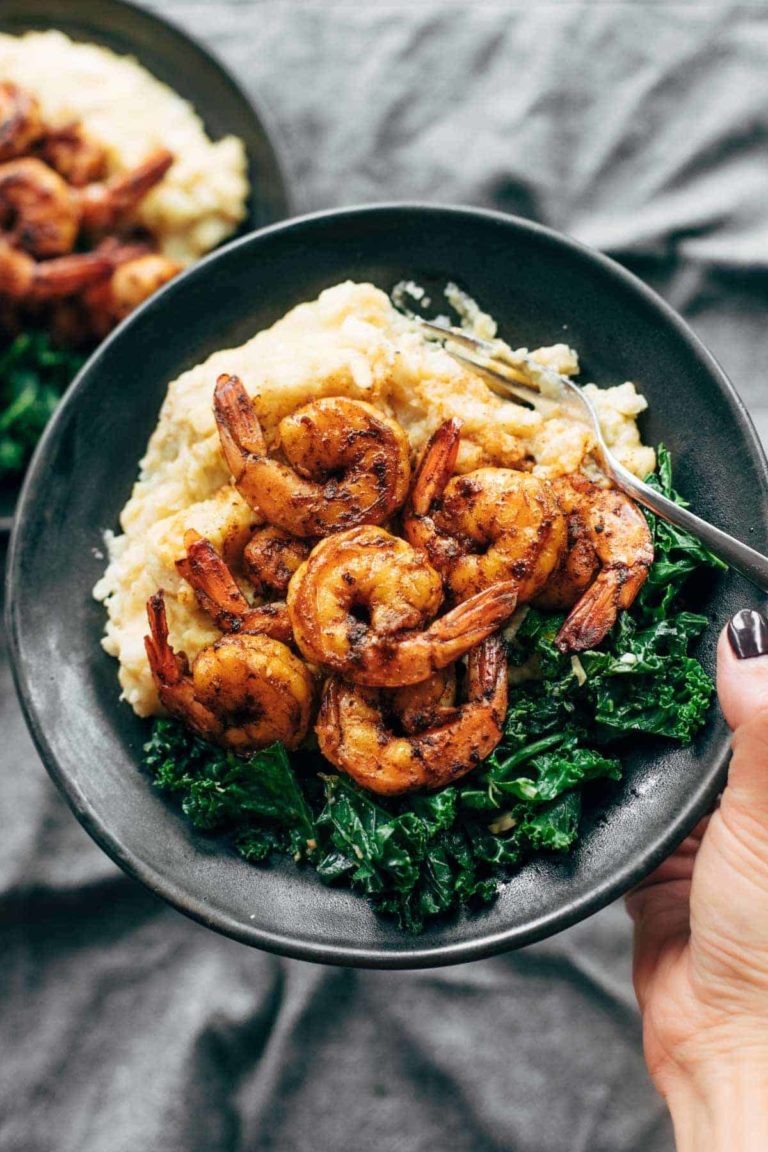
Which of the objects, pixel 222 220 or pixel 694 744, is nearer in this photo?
pixel 694 744

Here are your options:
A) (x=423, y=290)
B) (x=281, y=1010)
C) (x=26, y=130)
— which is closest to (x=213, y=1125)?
(x=281, y=1010)

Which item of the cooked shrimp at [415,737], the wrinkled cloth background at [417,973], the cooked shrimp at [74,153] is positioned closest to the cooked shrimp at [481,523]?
the cooked shrimp at [415,737]

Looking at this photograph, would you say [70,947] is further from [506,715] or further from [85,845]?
[506,715]

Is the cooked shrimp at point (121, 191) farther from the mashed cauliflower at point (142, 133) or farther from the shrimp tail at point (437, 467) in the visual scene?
the shrimp tail at point (437, 467)

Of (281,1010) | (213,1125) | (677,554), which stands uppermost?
(677,554)

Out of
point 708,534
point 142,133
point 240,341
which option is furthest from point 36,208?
point 708,534

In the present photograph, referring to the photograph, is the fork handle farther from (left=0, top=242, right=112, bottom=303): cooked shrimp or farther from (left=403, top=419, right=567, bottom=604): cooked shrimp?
(left=0, top=242, right=112, bottom=303): cooked shrimp
